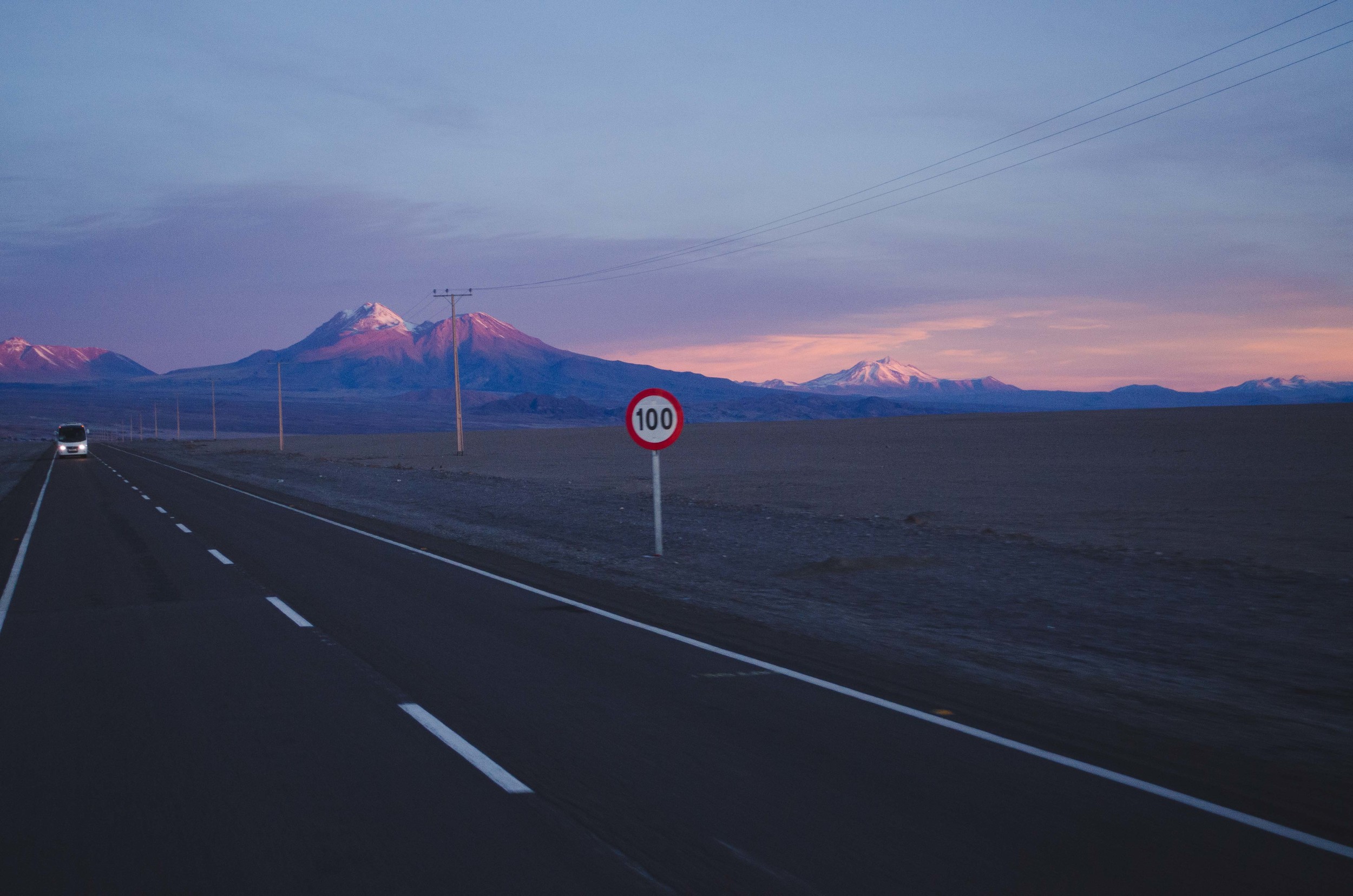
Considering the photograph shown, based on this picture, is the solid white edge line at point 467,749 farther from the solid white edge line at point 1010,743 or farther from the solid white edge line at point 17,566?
the solid white edge line at point 17,566

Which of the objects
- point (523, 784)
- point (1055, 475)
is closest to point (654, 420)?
point (523, 784)

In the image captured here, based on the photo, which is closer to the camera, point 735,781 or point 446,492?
point 735,781

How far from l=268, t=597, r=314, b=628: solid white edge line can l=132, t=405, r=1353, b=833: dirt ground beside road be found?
3.85 m

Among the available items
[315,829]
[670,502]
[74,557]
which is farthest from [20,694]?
[670,502]

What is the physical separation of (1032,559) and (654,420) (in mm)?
5803

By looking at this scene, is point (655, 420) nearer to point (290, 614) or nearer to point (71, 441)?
point (290, 614)

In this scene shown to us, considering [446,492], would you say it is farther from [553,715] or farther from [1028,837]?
[1028,837]

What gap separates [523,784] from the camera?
17.2 ft

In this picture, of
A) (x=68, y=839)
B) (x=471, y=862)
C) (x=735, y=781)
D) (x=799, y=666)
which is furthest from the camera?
(x=799, y=666)

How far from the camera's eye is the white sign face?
14898mm

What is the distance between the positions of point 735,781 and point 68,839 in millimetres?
3270

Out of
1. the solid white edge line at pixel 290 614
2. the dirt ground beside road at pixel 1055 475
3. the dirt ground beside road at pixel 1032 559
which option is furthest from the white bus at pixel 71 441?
the solid white edge line at pixel 290 614

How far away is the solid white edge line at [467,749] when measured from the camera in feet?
17.2

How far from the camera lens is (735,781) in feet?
17.4
